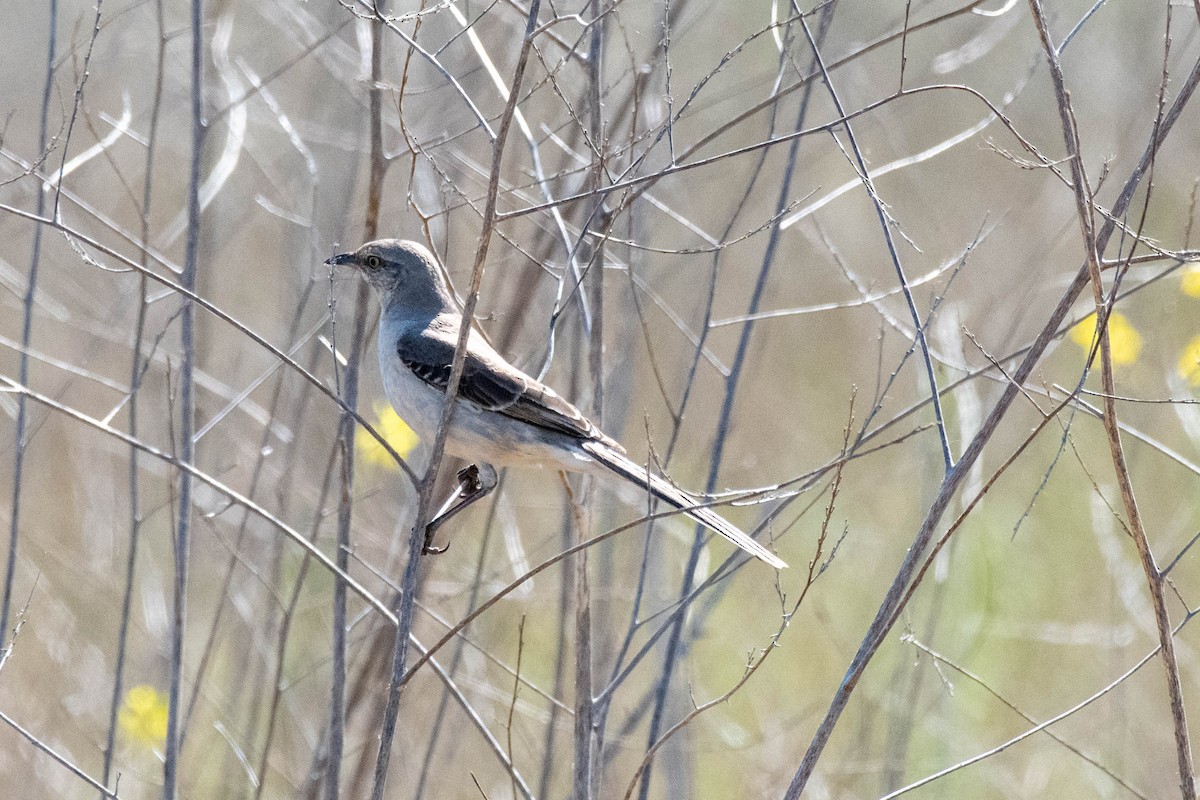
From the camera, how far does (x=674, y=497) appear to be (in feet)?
11.9

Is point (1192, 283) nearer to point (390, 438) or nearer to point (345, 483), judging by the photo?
point (345, 483)

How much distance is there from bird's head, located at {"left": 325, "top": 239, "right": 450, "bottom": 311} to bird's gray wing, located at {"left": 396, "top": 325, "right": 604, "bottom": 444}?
1.22 feet

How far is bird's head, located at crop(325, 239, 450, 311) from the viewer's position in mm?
4734

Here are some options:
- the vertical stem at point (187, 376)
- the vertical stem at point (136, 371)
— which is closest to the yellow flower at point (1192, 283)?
the vertical stem at point (187, 376)

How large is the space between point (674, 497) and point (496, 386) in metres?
0.98

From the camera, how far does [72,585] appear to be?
22.8 ft

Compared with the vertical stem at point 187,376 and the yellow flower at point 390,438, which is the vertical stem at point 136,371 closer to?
the vertical stem at point 187,376

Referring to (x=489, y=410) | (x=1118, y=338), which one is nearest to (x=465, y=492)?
(x=489, y=410)

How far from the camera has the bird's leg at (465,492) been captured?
4.12m

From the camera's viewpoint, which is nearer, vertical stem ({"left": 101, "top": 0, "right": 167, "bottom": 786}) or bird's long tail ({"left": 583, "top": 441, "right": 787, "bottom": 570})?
bird's long tail ({"left": 583, "top": 441, "right": 787, "bottom": 570})

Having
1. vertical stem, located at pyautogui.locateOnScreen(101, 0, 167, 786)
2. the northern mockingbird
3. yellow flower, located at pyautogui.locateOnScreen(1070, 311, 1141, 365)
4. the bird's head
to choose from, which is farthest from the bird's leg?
yellow flower, located at pyautogui.locateOnScreen(1070, 311, 1141, 365)

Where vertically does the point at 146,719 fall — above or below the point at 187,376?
below

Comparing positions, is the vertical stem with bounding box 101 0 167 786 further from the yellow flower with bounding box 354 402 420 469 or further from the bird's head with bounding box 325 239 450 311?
the yellow flower with bounding box 354 402 420 469

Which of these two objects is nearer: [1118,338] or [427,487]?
[427,487]
